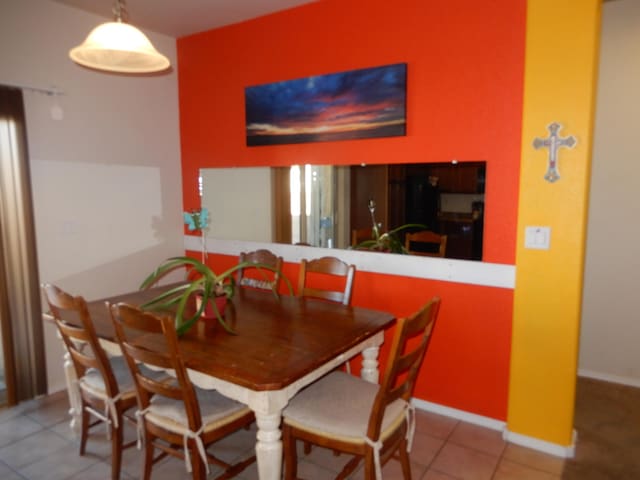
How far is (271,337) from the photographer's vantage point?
77.3 inches

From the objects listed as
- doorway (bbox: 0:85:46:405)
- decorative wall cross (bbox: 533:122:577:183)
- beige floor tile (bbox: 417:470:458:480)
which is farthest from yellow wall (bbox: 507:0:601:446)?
doorway (bbox: 0:85:46:405)

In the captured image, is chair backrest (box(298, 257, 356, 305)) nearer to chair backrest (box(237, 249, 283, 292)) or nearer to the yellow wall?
chair backrest (box(237, 249, 283, 292))

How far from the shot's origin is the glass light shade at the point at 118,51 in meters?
1.88

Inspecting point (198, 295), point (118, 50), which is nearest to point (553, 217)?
point (198, 295)

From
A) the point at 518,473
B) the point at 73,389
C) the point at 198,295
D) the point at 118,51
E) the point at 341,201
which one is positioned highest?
the point at 118,51

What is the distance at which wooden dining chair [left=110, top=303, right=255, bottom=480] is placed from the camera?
1.71m

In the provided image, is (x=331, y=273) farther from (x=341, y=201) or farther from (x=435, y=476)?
(x=435, y=476)

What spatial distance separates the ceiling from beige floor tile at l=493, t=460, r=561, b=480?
121 inches

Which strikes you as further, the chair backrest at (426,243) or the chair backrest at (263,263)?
the chair backrest at (263,263)

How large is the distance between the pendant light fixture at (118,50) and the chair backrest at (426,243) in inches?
66.7

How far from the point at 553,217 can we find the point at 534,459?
1276 millimetres

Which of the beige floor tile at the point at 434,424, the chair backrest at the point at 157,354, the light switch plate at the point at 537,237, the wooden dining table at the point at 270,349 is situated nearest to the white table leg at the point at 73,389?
the wooden dining table at the point at 270,349

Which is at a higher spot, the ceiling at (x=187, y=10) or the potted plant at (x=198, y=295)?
the ceiling at (x=187, y=10)

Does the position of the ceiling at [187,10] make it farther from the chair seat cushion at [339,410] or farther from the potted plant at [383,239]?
the chair seat cushion at [339,410]
